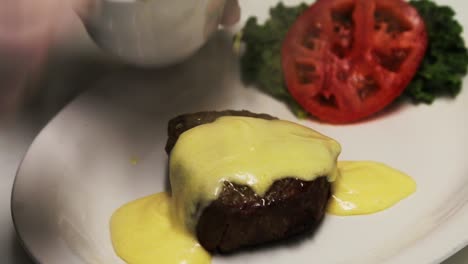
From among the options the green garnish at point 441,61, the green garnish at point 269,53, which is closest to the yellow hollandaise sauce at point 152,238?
the green garnish at point 269,53

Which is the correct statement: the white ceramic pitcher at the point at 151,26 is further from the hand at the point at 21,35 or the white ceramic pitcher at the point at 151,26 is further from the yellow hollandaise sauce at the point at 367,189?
the yellow hollandaise sauce at the point at 367,189

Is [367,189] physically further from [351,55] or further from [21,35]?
[21,35]

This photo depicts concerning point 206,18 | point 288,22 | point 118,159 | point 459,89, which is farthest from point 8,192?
point 459,89

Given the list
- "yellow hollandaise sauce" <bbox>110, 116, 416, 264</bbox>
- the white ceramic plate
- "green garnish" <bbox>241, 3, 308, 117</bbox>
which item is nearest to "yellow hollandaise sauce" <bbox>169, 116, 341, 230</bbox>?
"yellow hollandaise sauce" <bbox>110, 116, 416, 264</bbox>

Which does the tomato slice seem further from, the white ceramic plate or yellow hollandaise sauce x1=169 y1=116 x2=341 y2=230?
yellow hollandaise sauce x1=169 y1=116 x2=341 y2=230

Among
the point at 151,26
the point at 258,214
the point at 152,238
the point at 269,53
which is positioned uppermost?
the point at 151,26

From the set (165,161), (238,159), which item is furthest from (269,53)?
(238,159)
